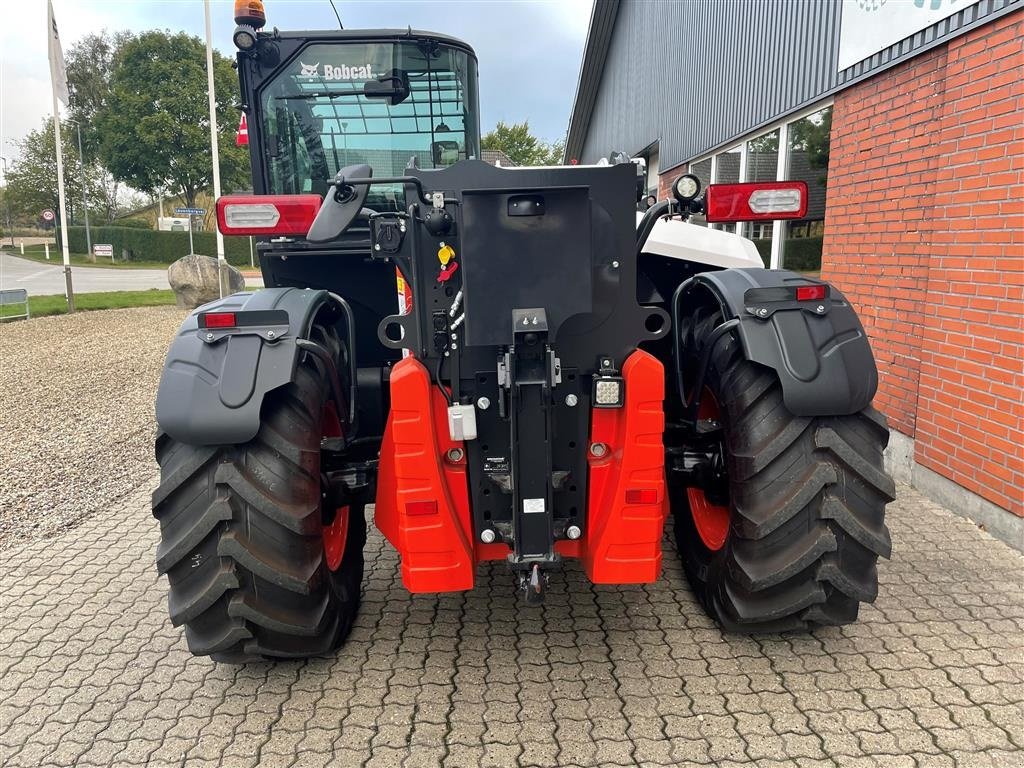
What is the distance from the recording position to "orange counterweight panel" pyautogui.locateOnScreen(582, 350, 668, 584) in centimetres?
261

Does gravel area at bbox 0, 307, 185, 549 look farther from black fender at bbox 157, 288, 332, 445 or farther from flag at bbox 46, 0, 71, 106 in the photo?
flag at bbox 46, 0, 71, 106

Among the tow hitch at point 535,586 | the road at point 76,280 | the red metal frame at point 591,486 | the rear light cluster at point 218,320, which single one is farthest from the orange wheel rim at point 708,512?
the road at point 76,280

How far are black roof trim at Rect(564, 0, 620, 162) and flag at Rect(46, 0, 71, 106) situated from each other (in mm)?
10310

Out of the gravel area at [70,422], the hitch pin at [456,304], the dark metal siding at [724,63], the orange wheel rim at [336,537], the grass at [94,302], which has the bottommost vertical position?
the gravel area at [70,422]

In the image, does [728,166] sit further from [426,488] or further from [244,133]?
[426,488]

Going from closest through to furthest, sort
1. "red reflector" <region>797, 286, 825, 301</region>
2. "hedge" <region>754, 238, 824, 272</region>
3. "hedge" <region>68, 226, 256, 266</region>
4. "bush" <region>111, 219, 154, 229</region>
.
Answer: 1. "red reflector" <region>797, 286, 825, 301</region>
2. "hedge" <region>754, 238, 824, 272</region>
3. "hedge" <region>68, 226, 256, 266</region>
4. "bush" <region>111, 219, 154, 229</region>

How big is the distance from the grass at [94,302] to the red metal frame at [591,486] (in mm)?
16106

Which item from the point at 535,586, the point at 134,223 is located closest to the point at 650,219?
the point at 535,586

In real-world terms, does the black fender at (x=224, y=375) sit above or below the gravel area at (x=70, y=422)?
above

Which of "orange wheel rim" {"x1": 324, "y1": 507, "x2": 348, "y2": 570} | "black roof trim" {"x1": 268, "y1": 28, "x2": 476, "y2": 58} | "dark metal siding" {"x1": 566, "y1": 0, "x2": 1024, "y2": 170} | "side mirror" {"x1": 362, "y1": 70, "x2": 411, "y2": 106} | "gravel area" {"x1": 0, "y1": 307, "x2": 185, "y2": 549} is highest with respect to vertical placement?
"dark metal siding" {"x1": 566, "y1": 0, "x2": 1024, "y2": 170}

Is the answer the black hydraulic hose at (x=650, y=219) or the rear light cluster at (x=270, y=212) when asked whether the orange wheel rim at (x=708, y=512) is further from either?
the rear light cluster at (x=270, y=212)

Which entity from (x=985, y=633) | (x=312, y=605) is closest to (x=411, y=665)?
(x=312, y=605)

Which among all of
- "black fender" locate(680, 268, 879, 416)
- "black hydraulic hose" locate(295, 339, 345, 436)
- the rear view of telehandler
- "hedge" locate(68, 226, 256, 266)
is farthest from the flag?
"hedge" locate(68, 226, 256, 266)

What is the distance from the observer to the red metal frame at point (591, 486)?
260 cm
